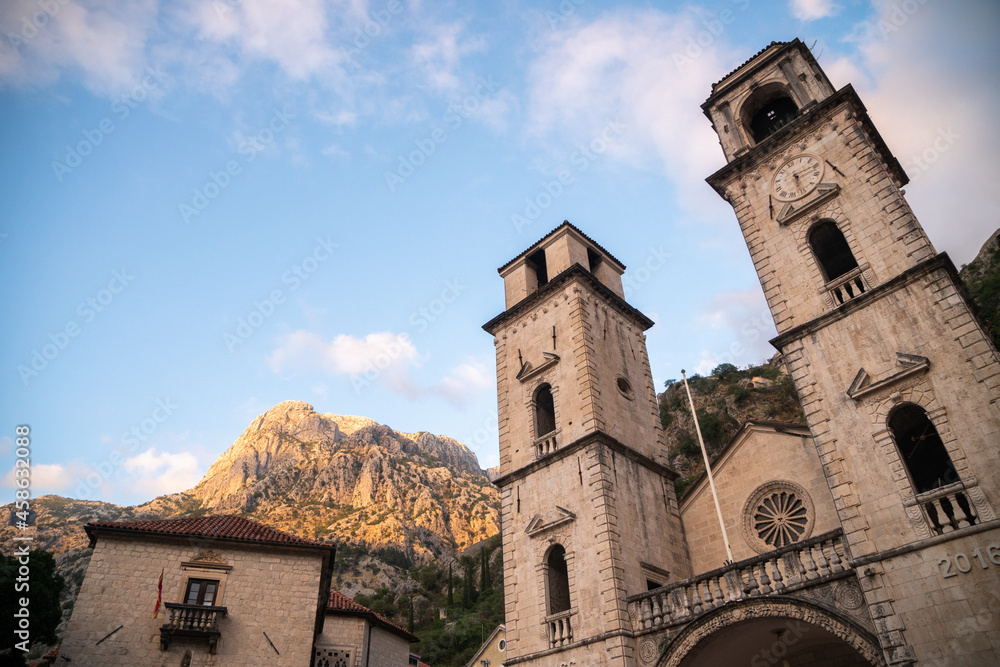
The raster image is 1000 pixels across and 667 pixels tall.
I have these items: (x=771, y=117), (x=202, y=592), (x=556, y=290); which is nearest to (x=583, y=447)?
(x=556, y=290)

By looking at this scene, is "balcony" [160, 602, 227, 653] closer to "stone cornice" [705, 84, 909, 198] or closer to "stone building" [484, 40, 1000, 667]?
"stone building" [484, 40, 1000, 667]

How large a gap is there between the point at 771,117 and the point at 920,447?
38.8 ft

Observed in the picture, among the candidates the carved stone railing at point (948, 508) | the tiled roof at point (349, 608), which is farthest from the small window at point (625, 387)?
the tiled roof at point (349, 608)

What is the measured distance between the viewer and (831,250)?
17.7m

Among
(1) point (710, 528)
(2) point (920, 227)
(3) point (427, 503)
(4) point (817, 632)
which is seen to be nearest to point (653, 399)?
(1) point (710, 528)

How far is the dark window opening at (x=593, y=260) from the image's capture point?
25469 millimetres

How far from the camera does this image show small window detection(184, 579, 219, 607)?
62.1ft

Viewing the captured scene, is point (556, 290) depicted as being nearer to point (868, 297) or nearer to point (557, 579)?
point (557, 579)

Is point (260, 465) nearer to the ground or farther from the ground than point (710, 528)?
farther from the ground

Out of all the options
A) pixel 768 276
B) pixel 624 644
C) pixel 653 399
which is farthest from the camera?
pixel 653 399

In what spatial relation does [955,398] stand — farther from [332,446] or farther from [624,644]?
[332,446]

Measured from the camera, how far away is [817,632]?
1585 centimetres

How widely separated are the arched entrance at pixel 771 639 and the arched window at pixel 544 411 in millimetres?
8492

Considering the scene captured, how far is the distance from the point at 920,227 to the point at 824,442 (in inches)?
222
